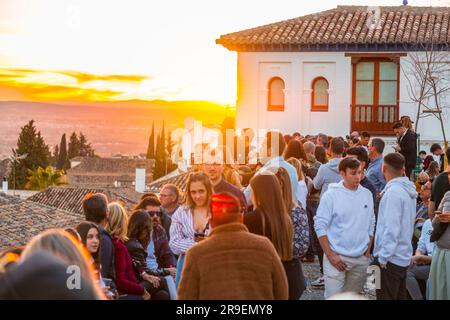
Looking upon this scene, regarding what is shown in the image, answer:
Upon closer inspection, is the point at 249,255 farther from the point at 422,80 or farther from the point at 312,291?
the point at 422,80

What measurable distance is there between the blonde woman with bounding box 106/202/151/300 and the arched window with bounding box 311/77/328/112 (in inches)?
1176

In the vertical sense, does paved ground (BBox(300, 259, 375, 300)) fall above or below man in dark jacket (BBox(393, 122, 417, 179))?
below

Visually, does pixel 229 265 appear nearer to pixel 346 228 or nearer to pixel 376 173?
pixel 346 228

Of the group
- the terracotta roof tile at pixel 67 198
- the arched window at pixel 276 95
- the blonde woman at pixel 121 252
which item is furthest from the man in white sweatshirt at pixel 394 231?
the terracotta roof tile at pixel 67 198

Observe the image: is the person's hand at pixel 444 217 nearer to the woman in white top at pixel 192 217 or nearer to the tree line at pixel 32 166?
the woman in white top at pixel 192 217

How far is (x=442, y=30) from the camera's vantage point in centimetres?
3800

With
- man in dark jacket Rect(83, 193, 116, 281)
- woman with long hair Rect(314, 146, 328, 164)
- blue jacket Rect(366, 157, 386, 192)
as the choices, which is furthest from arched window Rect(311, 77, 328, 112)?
man in dark jacket Rect(83, 193, 116, 281)

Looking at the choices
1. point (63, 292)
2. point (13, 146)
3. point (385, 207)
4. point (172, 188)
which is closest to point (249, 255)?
point (63, 292)

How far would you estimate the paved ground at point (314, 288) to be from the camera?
35.3 feet

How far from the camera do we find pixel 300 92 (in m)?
38.0

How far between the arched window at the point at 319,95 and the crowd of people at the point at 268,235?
2634cm

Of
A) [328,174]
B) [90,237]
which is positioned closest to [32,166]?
[328,174]

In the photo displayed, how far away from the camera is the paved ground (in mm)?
10773

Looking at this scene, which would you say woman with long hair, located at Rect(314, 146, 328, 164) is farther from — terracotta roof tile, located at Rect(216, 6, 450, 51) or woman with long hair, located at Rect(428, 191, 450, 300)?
terracotta roof tile, located at Rect(216, 6, 450, 51)
